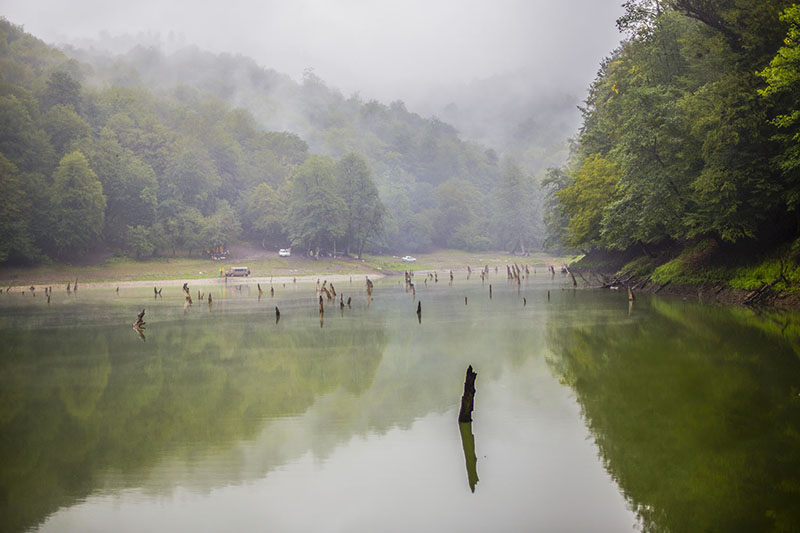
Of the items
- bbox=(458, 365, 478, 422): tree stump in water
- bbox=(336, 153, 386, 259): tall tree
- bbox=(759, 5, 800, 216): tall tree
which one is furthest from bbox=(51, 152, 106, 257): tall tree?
bbox=(458, 365, 478, 422): tree stump in water

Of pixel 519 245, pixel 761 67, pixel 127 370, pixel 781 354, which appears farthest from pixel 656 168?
pixel 519 245

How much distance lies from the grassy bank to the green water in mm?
56247

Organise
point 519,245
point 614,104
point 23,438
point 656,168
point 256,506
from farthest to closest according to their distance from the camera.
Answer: point 519,245, point 614,104, point 656,168, point 23,438, point 256,506

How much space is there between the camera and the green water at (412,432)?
11.0 metres

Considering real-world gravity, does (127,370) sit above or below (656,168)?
below

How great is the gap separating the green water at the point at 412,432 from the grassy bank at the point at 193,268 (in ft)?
185

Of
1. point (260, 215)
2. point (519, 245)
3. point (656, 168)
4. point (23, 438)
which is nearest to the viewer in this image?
point (23, 438)

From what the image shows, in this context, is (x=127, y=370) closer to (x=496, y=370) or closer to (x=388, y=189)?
(x=496, y=370)

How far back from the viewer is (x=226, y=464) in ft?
44.6

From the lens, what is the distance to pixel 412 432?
15.7 meters

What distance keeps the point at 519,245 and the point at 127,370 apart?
14502cm

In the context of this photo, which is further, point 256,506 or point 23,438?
point 23,438

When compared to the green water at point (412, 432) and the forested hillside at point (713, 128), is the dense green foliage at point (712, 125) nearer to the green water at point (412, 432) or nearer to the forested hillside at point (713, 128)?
the forested hillside at point (713, 128)

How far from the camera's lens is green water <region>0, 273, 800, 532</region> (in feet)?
36.0
